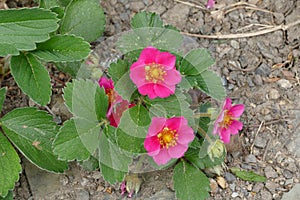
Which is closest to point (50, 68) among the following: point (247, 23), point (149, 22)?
point (149, 22)

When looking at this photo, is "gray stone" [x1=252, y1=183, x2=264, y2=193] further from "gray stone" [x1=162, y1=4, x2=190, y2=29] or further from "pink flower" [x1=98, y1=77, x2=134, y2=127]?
"gray stone" [x1=162, y1=4, x2=190, y2=29]

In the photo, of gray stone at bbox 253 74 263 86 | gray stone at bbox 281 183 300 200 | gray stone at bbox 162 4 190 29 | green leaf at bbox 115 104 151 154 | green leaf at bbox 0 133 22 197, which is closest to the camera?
green leaf at bbox 115 104 151 154

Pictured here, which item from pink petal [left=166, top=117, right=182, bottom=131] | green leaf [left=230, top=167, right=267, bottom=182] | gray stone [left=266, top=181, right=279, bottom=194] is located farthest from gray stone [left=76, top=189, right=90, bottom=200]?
gray stone [left=266, top=181, right=279, bottom=194]

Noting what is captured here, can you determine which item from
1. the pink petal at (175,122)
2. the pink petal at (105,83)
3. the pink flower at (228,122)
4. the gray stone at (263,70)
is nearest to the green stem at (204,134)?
the pink flower at (228,122)

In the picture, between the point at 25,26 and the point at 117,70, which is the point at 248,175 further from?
the point at 25,26

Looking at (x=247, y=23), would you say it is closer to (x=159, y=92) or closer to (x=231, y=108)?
(x=231, y=108)

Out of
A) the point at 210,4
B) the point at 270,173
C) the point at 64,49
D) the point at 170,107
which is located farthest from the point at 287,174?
the point at 64,49

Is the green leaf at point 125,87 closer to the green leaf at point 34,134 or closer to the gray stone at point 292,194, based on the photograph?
the green leaf at point 34,134
